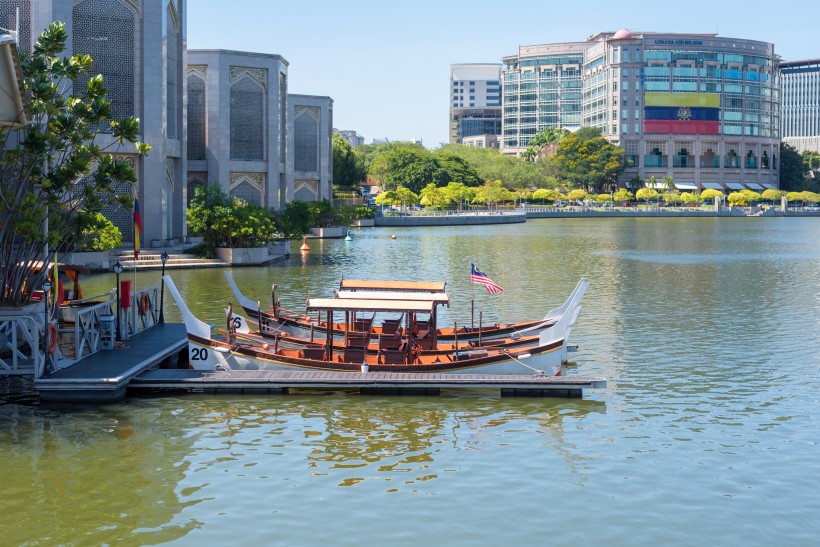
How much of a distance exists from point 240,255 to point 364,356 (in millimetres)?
35144

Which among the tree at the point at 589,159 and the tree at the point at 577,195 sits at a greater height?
the tree at the point at 589,159

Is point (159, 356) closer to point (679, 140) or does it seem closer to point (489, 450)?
point (489, 450)

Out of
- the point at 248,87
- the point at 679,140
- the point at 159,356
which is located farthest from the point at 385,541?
the point at 679,140

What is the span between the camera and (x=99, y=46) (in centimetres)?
5562

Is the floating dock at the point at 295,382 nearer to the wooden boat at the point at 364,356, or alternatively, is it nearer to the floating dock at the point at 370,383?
the floating dock at the point at 370,383

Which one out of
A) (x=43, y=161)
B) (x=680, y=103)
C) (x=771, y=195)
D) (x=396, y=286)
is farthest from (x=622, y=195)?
(x=43, y=161)

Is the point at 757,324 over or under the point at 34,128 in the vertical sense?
under

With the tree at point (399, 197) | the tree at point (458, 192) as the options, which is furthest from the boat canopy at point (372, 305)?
the tree at point (458, 192)

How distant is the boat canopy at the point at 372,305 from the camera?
25.4 metres

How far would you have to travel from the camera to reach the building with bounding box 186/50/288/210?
7800cm

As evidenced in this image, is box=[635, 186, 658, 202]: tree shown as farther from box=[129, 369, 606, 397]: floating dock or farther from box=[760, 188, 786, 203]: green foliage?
box=[129, 369, 606, 397]: floating dock

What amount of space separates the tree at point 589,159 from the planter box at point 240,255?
12795 centimetres

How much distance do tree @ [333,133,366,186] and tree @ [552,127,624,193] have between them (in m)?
46.5

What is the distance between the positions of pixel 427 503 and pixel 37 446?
8.28 m
